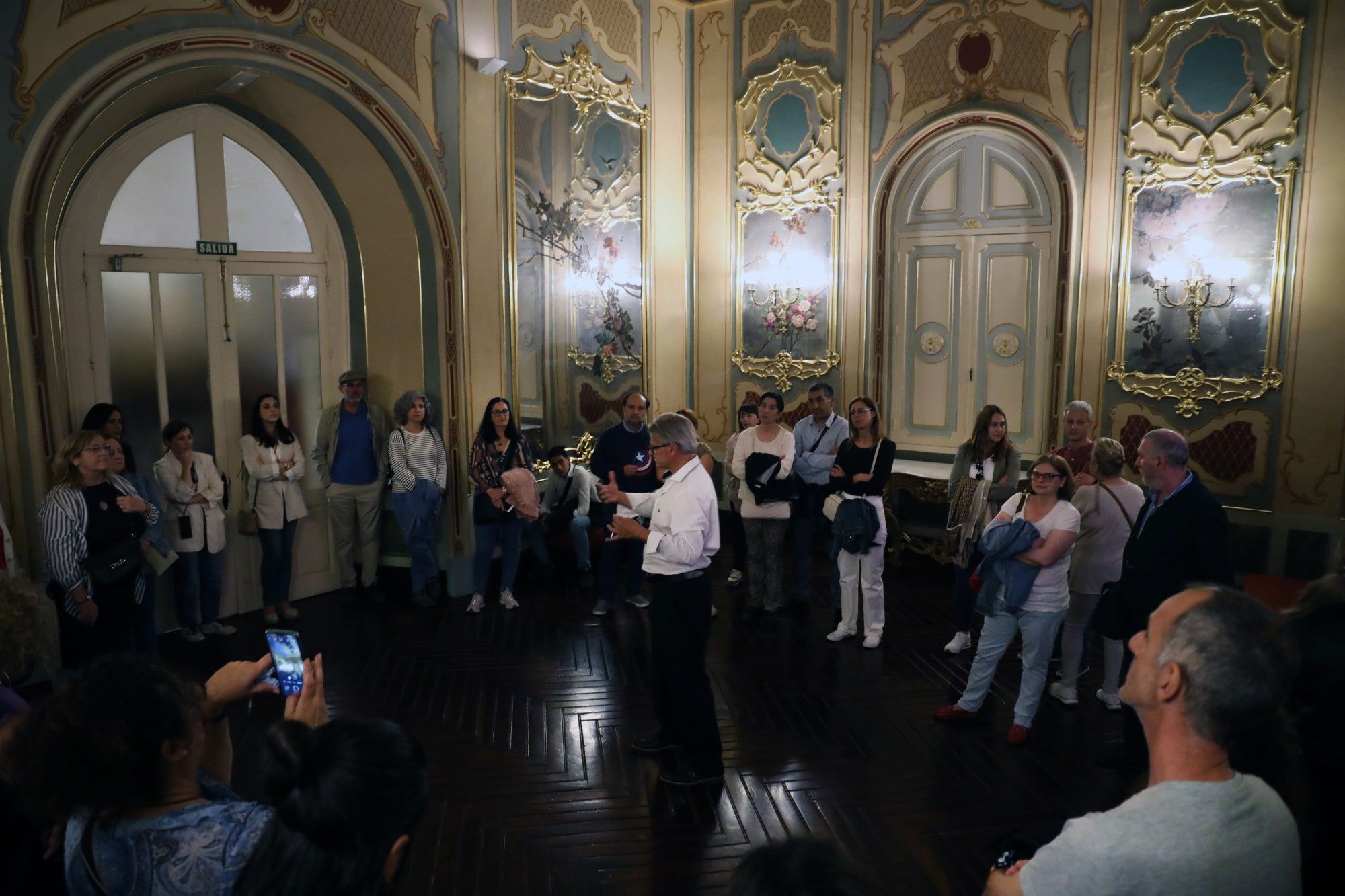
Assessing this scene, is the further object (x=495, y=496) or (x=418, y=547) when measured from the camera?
(x=418, y=547)

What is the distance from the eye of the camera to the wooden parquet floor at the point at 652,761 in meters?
3.79

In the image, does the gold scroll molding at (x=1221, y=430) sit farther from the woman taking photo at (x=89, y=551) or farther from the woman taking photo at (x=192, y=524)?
the woman taking photo at (x=89, y=551)

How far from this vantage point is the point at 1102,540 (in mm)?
5113

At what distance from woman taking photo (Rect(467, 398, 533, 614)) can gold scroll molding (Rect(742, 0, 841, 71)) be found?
14.1 feet

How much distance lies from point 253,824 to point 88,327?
5222 mm

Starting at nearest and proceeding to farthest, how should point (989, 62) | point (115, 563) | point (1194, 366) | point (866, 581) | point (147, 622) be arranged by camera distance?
point (115, 563) < point (147, 622) < point (866, 581) < point (1194, 366) < point (989, 62)

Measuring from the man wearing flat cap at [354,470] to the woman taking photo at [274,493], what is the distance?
32cm

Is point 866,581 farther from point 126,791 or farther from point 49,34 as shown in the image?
point 49,34

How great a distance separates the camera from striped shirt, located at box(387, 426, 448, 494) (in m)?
6.92

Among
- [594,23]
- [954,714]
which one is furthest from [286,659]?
[594,23]

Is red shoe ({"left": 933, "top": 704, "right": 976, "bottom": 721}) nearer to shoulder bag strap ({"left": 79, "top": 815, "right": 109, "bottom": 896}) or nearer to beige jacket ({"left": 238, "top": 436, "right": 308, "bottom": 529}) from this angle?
shoulder bag strap ({"left": 79, "top": 815, "right": 109, "bottom": 896})

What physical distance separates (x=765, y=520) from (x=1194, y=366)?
3556 millimetres

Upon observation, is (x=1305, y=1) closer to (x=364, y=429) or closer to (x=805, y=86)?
(x=805, y=86)

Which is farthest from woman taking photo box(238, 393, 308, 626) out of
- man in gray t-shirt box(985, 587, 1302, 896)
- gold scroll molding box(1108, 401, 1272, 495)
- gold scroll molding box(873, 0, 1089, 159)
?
gold scroll molding box(1108, 401, 1272, 495)
